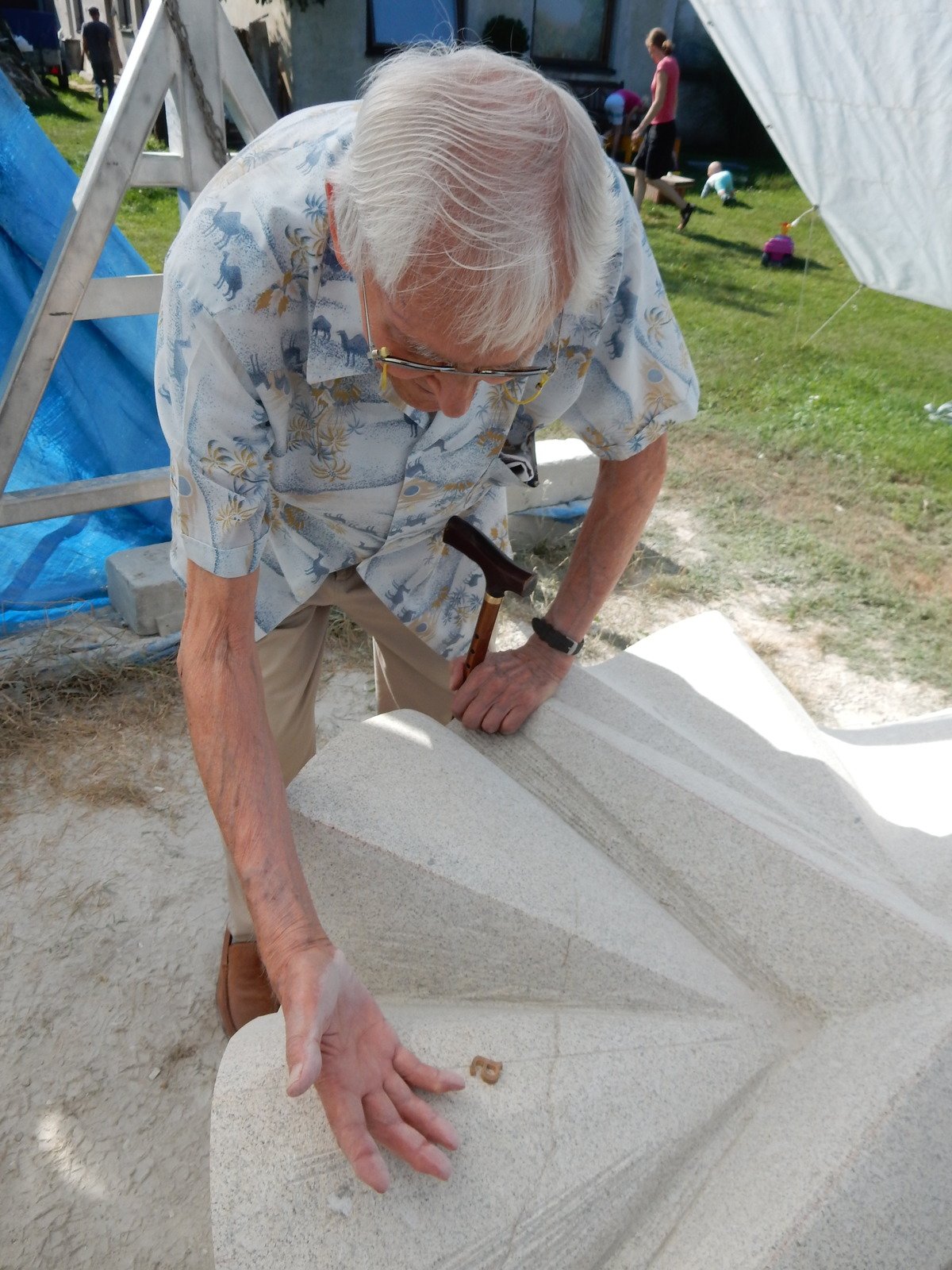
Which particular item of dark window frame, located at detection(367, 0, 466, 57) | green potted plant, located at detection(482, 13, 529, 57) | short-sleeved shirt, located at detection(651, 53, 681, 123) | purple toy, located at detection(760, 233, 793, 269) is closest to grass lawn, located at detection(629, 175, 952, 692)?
purple toy, located at detection(760, 233, 793, 269)

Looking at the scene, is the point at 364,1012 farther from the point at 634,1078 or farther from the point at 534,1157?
the point at 634,1078

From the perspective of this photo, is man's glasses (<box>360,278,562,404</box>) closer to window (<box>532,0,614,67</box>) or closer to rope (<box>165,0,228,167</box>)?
rope (<box>165,0,228,167</box>)

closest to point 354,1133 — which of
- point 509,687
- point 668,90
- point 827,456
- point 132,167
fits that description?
point 509,687

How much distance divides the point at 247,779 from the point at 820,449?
4.17m

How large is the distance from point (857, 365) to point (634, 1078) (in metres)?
5.55

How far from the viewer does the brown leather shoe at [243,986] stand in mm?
2098

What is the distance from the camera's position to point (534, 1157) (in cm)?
128

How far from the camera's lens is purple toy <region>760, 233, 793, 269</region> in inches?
315

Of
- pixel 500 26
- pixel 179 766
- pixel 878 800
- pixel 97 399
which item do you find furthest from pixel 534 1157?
pixel 500 26

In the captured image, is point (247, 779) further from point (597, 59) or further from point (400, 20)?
point (597, 59)

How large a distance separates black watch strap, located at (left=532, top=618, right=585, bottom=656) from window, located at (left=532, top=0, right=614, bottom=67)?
12.3 m

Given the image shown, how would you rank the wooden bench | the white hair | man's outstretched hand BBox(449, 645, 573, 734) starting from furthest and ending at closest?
the wooden bench → man's outstretched hand BBox(449, 645, 573, 734) → the white hair

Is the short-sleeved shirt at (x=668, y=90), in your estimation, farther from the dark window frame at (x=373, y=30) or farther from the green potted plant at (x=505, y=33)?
the dark window frame at (x=373, y=30)

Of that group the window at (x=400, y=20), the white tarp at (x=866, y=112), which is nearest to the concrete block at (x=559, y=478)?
the white tarp at (x=866, y=112)
